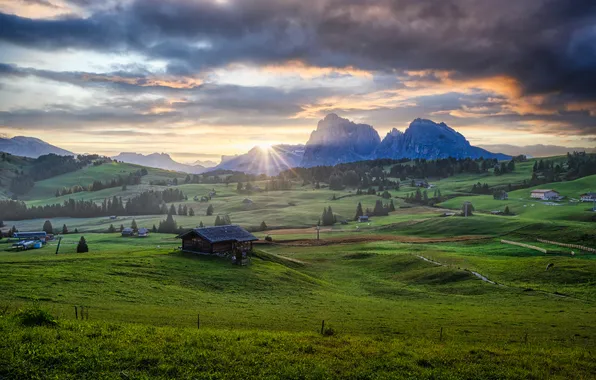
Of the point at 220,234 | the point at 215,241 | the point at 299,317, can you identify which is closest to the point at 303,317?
the point at 299,317

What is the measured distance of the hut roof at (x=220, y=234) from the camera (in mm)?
78525

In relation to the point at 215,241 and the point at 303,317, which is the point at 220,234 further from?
the point at 303,317

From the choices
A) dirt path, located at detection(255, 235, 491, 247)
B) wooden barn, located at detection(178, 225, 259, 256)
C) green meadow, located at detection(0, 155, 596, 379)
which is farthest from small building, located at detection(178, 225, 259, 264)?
dirt path, located at detection(255, 235, 491, 247)

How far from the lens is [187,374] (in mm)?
18016

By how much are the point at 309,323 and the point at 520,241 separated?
9844cm

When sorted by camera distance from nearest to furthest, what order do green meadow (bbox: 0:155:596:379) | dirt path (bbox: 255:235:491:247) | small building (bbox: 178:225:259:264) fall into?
green meadow (bbox: 0:155:596:379), small building (bbox: 178:225:259:264), dirt path (bbox: 255:235:491:247)

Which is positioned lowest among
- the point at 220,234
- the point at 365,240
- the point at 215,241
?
the point at 365,240

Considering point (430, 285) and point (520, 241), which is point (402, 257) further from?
point (520, 241)

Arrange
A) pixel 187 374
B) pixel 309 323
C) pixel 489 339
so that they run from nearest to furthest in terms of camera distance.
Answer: pixel 187 374 < pixel 489 339 < pixel 309 323

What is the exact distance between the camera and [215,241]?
7738cm

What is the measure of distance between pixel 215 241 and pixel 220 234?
3.98 meters

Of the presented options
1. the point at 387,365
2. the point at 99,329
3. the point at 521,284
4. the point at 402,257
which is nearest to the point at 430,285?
the point at 521,284

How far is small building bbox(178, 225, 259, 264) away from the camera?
256 ft

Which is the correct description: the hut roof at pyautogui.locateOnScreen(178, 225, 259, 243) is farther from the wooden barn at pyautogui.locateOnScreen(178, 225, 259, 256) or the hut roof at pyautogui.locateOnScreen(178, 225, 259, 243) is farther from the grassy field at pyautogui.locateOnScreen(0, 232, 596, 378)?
the grassy field at pyautogui.locateOnScreen(0, 232, 596, 378)
